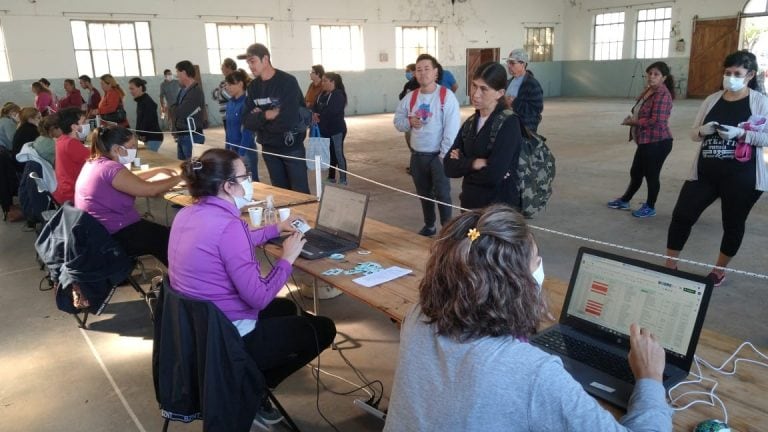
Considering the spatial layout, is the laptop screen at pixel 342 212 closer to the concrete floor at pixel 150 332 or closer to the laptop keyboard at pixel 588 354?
the concrete floor at pixel 150 332

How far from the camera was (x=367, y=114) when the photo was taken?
16.9 meters

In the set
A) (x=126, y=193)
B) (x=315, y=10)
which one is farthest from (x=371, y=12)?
(x=126, y=193)

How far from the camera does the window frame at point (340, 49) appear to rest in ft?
51.1

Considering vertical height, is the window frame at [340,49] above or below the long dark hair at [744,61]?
above

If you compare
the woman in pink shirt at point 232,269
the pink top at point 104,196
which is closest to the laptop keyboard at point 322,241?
the woman in pink shirt at point 232,269

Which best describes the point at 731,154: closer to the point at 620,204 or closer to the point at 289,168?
the point at 620,204

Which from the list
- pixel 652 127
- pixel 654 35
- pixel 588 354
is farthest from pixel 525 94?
pixel 654 35

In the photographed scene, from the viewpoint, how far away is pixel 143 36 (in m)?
13.2

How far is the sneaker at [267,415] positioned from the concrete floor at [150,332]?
0.14ft

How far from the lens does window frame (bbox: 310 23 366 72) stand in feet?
51.1

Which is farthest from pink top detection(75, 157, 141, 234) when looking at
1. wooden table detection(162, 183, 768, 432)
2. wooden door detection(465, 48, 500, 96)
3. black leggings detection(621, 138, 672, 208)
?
wooden door detection(465, 48, 500, 96)

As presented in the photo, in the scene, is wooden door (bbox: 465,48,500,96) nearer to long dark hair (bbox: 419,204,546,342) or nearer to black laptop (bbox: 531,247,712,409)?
black laptop (bbox: 531,247,712,409)

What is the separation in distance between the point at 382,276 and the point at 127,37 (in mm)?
13050

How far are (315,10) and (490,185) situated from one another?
535 inches
